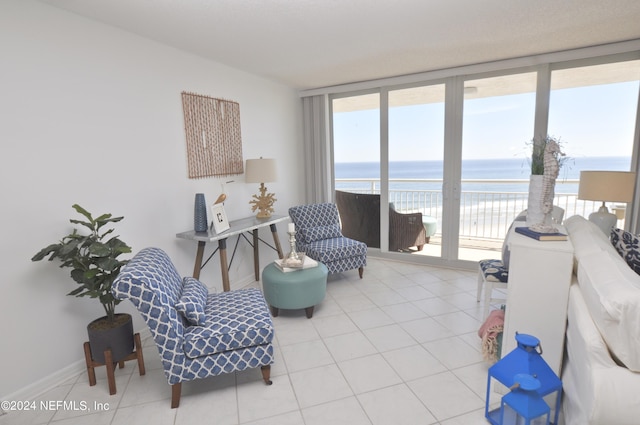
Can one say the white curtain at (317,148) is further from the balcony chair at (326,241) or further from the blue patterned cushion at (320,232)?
the blue patterned cushion at (320,232)

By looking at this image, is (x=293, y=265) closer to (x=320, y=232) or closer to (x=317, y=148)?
(x=320, y=232)

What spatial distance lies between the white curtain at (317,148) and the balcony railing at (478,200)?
271mm

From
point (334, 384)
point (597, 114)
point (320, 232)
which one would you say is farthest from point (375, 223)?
point (334, 384)

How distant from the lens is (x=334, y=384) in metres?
2.22

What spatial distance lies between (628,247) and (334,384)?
2.00 meters

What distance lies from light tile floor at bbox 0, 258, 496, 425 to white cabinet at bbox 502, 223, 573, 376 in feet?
1.74

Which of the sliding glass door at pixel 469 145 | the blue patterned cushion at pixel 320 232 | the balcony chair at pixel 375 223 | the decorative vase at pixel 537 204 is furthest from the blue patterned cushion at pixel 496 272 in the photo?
the blue patterned cushion at pixel 320 232

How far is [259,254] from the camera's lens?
438 centimetres

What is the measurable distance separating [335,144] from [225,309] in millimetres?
3379

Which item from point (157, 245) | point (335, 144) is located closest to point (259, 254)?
point (157, 245)

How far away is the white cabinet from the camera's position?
182cm

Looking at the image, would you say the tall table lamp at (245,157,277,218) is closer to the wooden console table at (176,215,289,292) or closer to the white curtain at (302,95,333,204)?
the wooden console table at (176,215,289,292)

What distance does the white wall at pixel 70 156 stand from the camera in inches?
80.7

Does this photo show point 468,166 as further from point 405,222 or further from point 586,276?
point 586,276
